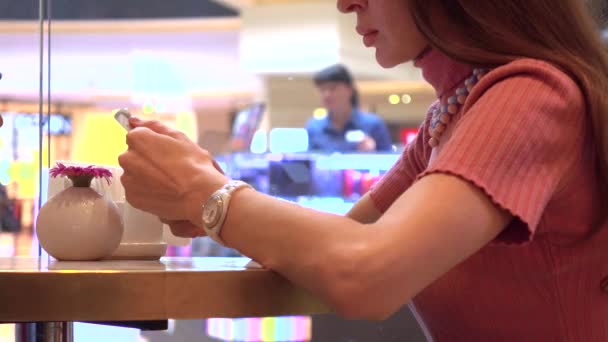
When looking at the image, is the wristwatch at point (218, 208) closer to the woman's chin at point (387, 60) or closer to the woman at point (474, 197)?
the woman at point (474, 197)

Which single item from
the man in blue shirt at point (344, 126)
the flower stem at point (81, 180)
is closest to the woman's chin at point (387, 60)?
the flower stem at point (81, 180)

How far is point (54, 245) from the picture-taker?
1030 millimetres

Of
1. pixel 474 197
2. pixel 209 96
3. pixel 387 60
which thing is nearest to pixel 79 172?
pixel 387 60

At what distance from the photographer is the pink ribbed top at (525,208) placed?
77 cm

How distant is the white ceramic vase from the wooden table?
181mm

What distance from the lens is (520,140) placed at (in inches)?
30.3

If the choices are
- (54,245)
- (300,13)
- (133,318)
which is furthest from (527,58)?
(300,13)

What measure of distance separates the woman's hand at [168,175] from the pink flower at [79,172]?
17 centimetres

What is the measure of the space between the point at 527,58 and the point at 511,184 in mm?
154

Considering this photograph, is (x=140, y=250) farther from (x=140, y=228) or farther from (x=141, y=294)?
(x=141, y=294)

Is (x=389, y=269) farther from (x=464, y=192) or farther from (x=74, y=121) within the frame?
(x=74, y=121)

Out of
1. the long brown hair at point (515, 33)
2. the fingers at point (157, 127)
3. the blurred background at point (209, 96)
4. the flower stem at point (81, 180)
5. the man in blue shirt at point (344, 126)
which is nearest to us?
the long brown hair at point (515, 33)

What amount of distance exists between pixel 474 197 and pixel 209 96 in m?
11.8

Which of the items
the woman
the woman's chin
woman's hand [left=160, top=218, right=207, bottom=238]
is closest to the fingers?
the woman
